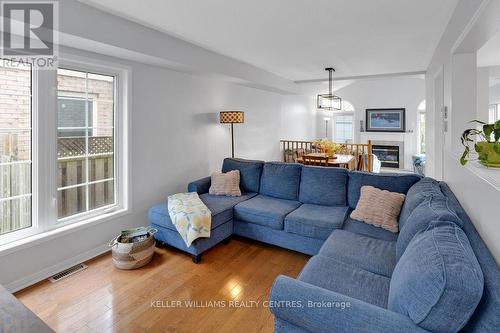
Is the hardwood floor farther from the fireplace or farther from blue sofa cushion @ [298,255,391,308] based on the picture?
the fireplace

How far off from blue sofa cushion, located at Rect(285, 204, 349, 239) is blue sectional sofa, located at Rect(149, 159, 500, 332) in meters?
0.01

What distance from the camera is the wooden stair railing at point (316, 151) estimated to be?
20.5ft

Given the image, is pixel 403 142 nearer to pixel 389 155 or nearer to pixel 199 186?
pixel 389 155

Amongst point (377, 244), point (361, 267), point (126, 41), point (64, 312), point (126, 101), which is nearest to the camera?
point (361, 267)

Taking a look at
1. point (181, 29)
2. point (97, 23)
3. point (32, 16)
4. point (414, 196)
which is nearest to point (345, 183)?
point (414, 196)

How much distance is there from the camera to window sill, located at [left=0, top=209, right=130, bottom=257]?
2.52 m

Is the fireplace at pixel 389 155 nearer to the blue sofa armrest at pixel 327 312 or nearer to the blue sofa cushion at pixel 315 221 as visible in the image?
the blue sofa cushion at pixel 315 221

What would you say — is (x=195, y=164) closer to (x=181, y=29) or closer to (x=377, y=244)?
(x=181, y=29)

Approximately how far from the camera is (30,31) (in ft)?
7.74

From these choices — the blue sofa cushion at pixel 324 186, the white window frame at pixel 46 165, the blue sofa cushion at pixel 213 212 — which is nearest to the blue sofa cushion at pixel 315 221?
the blue sofa cushion at pixel 324 186

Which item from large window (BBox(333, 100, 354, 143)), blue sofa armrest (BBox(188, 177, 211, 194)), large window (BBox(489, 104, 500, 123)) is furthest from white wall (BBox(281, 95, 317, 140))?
large window (BBox(489, 104, 500, 123))

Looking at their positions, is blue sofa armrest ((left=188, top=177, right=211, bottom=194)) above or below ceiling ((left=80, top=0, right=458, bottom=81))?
below

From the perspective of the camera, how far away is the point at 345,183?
11.3 feet

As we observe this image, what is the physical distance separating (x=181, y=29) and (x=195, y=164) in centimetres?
202
